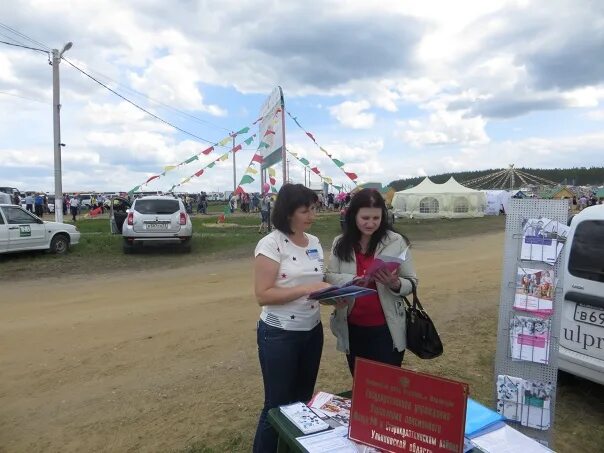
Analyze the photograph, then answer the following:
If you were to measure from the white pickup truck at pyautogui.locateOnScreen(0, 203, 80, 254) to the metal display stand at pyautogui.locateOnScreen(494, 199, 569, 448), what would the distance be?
470 inches

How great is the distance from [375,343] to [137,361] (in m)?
3.28

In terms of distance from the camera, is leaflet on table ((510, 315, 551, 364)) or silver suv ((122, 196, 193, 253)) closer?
leaflet on table ((510, 315, 551, 364))

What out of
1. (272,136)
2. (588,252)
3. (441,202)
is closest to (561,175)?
(441,202)

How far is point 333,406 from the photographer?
233cm

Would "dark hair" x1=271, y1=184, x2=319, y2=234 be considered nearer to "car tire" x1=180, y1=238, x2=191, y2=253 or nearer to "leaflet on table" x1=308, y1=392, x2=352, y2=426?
"leaflet on table" x1=308, y1=392, x2=352, y2=426

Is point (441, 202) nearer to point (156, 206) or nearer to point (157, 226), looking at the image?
point (156, 206)

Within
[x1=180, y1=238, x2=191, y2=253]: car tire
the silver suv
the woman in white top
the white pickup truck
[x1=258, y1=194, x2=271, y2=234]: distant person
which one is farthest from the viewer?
[x1=258, y1=194, x2=271, y2=234]: distant person

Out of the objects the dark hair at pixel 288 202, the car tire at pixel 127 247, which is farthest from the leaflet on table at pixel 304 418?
the car tire at pixel 127 247

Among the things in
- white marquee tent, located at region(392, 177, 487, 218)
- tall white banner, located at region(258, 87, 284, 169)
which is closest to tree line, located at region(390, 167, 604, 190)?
white marquee tent, located at region(392, 177, 487, 218)

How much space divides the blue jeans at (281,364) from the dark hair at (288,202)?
0.56 metres

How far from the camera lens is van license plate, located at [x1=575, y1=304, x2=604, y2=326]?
3.67 m

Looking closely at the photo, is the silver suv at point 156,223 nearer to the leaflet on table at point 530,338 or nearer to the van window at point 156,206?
the van window at point 156,206

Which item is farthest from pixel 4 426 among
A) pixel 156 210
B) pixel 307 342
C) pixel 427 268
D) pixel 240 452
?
pixel 156 210

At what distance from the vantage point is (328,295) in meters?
2.38
